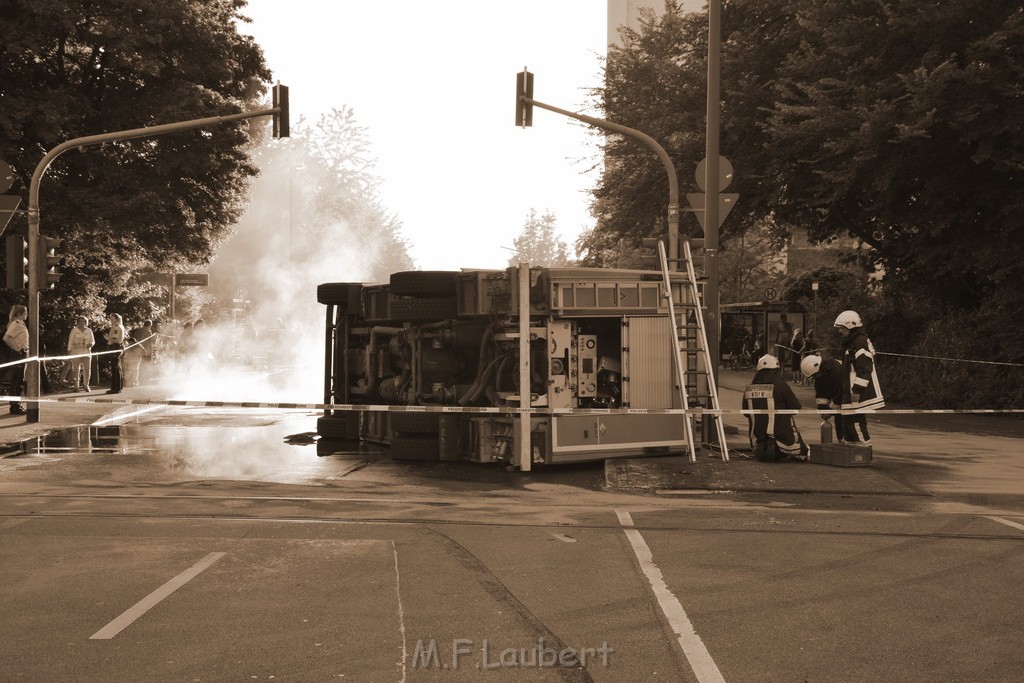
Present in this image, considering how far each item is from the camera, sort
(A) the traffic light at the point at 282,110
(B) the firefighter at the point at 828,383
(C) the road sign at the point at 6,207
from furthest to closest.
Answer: (A) the traffic light at the point at 282,110 < (C) the road sign at the point at 6,207 < (B) the firefighter at the point at 828,383

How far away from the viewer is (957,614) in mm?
6652

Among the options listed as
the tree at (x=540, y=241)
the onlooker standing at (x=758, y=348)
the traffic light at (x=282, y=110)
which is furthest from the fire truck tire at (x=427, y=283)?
the tree at (x=540, y=241)

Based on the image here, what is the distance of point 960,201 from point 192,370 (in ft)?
80.8

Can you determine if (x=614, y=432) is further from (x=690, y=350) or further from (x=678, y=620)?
(x=678, y=620)

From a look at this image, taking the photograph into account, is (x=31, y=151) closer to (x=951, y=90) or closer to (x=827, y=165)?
(x=827, y=165)

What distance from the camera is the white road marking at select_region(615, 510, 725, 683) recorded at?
18.2 ft

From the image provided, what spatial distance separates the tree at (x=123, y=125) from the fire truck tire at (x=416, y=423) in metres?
14.8

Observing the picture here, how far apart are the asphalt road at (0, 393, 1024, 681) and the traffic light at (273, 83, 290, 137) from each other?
29.2 ft

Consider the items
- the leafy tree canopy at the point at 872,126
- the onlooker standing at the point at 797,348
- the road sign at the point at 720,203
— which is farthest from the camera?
the onlooker standing at the point at 797,348

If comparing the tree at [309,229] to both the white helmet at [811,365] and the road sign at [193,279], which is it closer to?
the road sign at [193,279]

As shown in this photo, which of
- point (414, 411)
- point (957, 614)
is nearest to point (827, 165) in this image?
point (414, 411)

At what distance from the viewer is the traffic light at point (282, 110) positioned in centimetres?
2053

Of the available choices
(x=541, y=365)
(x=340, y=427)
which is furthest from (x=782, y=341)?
(x=541, y=365)

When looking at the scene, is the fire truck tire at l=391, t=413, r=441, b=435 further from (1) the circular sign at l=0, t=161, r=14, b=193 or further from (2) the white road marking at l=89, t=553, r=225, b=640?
(1) the circular sign at l=0, t=161, r=14, b=193
